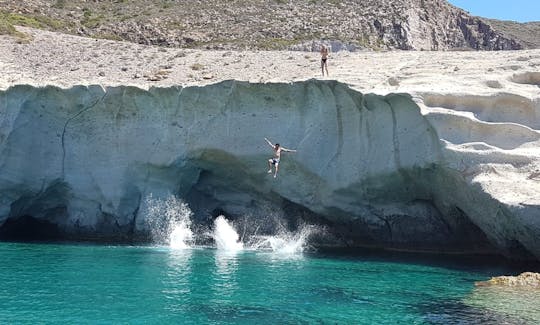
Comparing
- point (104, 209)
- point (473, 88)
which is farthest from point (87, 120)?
point (473, 88)

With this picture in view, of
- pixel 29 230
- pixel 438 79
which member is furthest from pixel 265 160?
pixel 29 230

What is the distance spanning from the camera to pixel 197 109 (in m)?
24.7

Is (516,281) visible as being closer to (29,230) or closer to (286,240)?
(286,240)

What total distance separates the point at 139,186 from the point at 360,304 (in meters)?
13.5

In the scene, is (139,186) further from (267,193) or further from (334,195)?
(334,195)

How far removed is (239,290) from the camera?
595 inches

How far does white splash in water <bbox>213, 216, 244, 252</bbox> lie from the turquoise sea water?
259 centimetres

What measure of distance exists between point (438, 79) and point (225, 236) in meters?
9.84

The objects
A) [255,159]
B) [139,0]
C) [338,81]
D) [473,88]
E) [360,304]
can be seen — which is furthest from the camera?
[139,0]

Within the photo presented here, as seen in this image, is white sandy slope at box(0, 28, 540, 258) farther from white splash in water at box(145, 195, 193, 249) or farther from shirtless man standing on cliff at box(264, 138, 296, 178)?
white splash in water at box(145, 195, 193, 249)

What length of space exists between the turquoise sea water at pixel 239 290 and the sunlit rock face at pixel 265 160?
237 centimetres

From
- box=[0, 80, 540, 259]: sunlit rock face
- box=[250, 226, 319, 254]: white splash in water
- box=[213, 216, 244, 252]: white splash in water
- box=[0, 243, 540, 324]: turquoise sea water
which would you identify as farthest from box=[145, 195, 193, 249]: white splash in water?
box=[0, 243, 540, 324]: turquoise sea water

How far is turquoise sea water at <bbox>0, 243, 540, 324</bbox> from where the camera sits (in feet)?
41.5

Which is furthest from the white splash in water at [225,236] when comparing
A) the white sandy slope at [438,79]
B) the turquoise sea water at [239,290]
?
the white sandy slope at [438,79]
